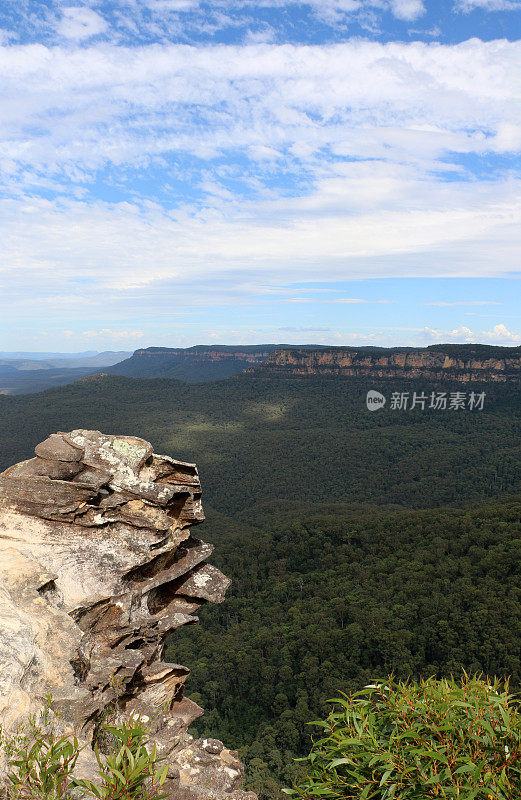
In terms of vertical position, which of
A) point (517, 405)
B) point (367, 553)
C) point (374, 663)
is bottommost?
point (374, 663)

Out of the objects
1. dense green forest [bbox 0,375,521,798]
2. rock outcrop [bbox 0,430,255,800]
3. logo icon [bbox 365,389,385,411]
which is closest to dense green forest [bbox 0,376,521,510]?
dense green forest [bbox 0,375,521,798]

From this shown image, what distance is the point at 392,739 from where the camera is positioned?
5457mm

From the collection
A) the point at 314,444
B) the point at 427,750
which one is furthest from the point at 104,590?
the point at 314,444

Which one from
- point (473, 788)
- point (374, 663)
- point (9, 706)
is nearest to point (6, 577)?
point (9, 706)

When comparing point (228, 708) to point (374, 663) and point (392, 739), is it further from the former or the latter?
point (392, 739)

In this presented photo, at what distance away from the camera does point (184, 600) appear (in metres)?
13.1

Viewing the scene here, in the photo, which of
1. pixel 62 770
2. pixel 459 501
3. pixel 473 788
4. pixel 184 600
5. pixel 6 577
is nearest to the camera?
pixel 473 788

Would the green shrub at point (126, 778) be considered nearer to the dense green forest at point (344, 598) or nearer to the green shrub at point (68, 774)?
the green shrub at point (68, 774)

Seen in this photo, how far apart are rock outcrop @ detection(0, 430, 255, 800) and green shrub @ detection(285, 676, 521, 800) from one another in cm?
377

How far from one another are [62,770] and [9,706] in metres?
1.99

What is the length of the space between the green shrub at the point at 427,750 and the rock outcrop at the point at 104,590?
377cm

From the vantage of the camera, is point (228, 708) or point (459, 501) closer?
point (228, 708)

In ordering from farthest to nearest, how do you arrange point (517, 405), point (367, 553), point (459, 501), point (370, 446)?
point (517, 405), point (370, 446), point (459, 501), point (367, 553)

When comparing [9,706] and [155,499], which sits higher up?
[155,499]
